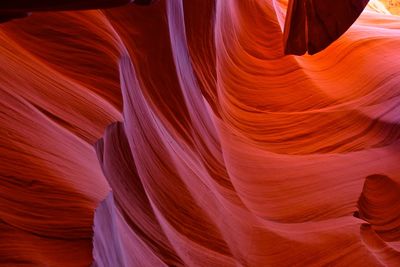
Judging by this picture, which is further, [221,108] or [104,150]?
[221,108]

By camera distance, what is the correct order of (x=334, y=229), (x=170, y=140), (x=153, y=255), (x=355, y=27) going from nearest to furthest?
(x=153, y=255) → (x=170, y=140) → (x=334, y=229) → (x=355, y=27)

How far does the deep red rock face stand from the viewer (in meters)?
1.35

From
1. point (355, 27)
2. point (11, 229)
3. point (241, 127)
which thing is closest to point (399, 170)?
point (241, 127)

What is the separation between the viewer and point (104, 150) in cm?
158

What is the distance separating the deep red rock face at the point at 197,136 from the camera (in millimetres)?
1352

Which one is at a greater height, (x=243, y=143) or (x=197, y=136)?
(x=197, y=136)

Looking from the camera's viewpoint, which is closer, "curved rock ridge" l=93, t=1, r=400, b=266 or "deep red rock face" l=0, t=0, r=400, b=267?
"deep red rock face" l=0, t=0, r=400, b=267

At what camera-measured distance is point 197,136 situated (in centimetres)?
212

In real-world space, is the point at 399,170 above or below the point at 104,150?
below

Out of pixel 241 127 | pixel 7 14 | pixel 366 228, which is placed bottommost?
pixel 366 228

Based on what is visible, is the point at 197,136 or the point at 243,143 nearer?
the point at 197,136

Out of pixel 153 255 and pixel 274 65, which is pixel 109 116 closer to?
pixel 153 255

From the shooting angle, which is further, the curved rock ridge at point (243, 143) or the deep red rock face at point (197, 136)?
the curved rock ridge at point (243, 143)

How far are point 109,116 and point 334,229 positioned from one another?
1.14 m
